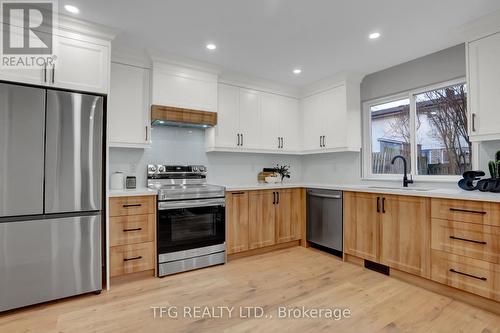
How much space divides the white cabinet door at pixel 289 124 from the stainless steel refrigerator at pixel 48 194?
8.59ft

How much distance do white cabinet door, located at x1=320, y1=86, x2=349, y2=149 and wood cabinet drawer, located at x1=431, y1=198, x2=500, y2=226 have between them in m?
1.51

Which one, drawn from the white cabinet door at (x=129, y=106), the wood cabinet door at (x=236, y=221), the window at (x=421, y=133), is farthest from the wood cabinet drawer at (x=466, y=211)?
the white cabinet door at (x=129, y=106)

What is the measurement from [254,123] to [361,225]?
202 centimetres

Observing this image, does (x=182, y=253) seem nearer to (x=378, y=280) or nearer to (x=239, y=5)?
(x=378, y=280)

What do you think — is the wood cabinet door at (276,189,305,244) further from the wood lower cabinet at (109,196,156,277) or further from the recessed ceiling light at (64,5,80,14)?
the recessed ceiling light at (64,5,80,14)

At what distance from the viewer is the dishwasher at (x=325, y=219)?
3.32 m

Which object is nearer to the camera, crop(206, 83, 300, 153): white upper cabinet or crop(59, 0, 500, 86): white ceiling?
crop(59, 0, 500, 86): white ceiling

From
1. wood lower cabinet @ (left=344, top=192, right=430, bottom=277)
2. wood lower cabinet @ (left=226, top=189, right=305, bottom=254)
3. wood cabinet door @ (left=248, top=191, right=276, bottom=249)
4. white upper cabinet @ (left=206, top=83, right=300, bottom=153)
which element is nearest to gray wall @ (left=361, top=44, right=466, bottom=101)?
white upper cabinet @ (left=206, top=83, right=300, bottom=153)

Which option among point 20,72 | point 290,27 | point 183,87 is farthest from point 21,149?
point 290,27

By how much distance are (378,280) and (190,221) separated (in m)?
2.11

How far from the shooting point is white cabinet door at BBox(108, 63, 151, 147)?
2900 mm

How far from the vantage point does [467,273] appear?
7.16 feet

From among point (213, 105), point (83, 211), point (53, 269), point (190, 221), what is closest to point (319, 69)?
point (213, 105)

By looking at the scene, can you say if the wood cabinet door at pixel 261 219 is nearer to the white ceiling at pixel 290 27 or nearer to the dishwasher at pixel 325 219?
the dishwasher at pixel 325 219
